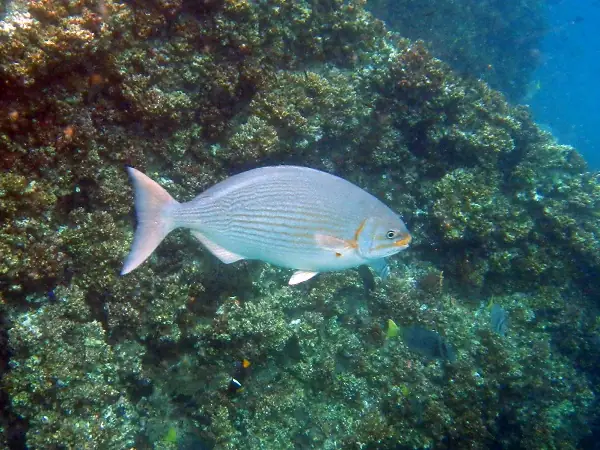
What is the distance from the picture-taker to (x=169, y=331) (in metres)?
4.05

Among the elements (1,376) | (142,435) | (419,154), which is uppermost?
(419,154)

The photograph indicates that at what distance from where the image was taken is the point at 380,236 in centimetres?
318

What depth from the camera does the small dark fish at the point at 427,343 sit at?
5.46 metres

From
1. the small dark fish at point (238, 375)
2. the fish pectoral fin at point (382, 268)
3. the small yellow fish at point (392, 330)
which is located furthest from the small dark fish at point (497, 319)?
the small dark fish at point (238, 375)

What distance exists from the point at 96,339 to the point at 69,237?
3.46 feet

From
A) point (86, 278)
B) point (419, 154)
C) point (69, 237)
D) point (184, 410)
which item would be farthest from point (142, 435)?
point (419, 154)

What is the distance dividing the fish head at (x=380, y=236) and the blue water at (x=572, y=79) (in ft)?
69.4

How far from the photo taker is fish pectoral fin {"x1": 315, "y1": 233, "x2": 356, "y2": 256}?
317 centimetres

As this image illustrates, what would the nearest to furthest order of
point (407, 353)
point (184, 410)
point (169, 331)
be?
point (169, 331) → point (184, 410) → point (407, 353)

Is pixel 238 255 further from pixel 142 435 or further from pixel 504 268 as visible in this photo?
pixel 504 268

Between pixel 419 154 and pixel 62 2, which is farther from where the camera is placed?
pixel 419 154

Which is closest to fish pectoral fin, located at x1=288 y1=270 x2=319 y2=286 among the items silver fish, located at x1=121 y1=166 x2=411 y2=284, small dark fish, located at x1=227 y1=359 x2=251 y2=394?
silver fish, located at x1=121 y1=166 x2=411 y2=284

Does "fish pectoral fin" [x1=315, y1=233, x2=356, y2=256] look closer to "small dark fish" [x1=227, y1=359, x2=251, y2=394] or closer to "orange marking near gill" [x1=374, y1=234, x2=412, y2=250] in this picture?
"orange marking near gill" [x1=374, y1=234, x2=412, y2=250]

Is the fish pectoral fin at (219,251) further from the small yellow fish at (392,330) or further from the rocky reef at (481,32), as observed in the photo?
the rocky reef at (481,32)
